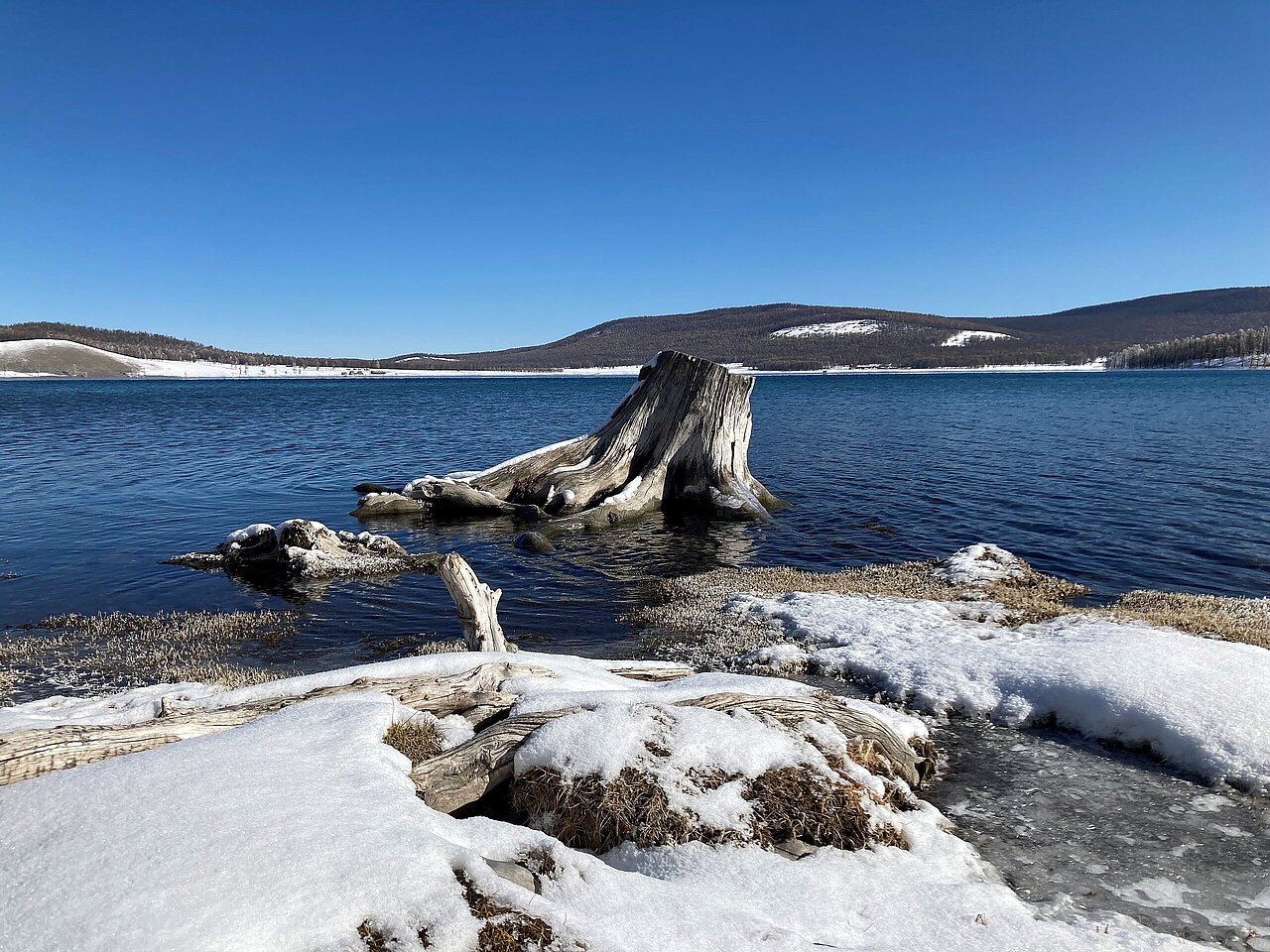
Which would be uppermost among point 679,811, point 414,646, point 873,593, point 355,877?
point 355,877

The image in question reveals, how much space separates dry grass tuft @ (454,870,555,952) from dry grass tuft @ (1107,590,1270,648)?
977cm

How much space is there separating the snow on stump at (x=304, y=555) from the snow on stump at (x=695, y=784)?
1057 centimetres

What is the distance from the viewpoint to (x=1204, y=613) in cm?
1088

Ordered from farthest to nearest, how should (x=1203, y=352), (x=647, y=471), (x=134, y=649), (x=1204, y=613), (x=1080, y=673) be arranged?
(x=1203, y=352) → (x=647, y=471) → (x=1204, y=613) → (x=134, y=649) → (x=1080, y=673)

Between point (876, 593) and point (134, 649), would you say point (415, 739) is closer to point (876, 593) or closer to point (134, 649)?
point (134, 649)

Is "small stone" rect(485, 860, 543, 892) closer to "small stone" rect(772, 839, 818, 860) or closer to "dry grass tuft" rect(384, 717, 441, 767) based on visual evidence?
"dry grass tuft" rect(384, 717, 441, 767)

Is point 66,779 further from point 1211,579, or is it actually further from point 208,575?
point 1211,579

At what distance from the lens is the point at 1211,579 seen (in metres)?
14.4

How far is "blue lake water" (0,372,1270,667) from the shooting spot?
13.5 metres

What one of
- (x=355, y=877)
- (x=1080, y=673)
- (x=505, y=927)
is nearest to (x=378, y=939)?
(x=355, y=877)

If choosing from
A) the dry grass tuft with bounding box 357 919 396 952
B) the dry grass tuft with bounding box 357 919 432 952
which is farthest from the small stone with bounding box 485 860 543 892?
the dry grass tuft with bounding box 357 919 396 952

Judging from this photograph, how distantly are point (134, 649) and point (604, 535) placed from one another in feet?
36.2

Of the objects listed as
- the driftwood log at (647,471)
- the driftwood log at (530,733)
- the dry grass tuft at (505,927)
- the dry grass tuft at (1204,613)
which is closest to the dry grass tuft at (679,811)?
the driftwood log at (530,733)


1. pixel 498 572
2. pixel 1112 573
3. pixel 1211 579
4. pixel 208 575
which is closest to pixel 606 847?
pixel 498 572
